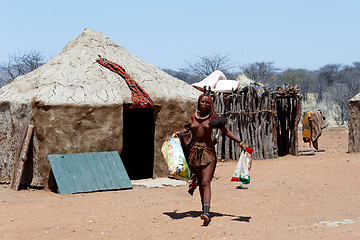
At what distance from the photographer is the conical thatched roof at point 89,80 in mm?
9039

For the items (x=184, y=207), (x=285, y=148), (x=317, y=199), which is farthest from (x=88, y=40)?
(x=285, y=148)

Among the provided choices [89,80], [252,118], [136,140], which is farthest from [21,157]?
[252,118]

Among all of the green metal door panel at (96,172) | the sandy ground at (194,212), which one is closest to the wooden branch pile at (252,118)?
the sandy ground at (194,212)

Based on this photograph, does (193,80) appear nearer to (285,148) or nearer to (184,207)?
(285,148)

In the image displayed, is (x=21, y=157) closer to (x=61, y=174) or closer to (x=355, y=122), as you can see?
(x=61, y=174)

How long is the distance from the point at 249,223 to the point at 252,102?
24.9 feet

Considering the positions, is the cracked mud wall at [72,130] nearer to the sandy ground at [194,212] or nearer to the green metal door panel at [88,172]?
the green metal door panel at [88,172]

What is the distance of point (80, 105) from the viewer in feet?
29.0

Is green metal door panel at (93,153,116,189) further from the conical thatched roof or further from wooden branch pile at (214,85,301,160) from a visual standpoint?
wooden branch pile at (214,85,301,160)

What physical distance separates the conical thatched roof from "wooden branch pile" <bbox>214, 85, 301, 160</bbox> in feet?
9.47

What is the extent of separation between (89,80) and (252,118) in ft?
18.1

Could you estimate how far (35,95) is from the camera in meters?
8.84

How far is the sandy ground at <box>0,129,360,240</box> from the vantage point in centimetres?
575

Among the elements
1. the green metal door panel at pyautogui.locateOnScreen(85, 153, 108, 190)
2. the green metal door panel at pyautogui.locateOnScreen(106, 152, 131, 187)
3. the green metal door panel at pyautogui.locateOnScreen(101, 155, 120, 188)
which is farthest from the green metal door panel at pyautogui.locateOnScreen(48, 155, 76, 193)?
the green metal door panel at pyautogui.locateOnScreen(106, 152, 131, 187)
